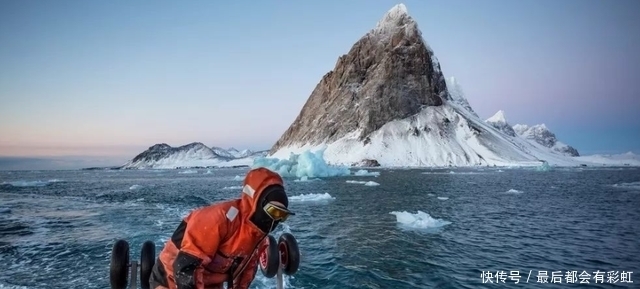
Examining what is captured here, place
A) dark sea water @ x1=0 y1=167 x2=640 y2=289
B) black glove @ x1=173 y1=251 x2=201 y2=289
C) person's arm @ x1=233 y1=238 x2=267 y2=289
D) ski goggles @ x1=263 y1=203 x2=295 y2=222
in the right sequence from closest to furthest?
1. black glove @ x1=173 y1=251 x2=201 y2=289
2. ski goggles @ x1=263 y1=203 x2=295 y2=222
3. person's arm @ x1=233 y1=238 x2=267 y2=289
4. dark sea water @ x1=0 y1=167 x2=640 y2=289

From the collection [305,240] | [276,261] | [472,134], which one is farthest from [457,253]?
[472,134]

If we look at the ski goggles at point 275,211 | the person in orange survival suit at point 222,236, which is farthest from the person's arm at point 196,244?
the ski goggles at point 275,211

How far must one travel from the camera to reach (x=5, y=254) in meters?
16.5

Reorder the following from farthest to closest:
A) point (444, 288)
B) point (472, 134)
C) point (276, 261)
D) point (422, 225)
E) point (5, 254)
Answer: point (472, 134) → point (422, 225) → point (5, 254) → point (444, 288) → point (276, 261)

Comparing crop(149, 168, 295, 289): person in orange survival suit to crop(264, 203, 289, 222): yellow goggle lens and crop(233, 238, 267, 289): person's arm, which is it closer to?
crop(264, 203, 289, 222): yellow goggle lens

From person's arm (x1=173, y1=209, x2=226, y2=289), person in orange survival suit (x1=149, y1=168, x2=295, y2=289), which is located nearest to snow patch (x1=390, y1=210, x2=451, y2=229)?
person in orange survival suit (x1=149, y1=168, x2=295, y2=289)

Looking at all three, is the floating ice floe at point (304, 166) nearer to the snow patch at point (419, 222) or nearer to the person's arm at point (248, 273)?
the snow patch at point (419, 222)

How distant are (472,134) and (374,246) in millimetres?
180107

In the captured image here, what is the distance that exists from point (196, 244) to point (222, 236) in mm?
293

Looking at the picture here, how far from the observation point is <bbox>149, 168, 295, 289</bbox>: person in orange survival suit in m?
4.13

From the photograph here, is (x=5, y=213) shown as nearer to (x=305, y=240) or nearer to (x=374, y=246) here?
(x=305, y=240)

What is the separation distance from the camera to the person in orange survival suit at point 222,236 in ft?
13.6

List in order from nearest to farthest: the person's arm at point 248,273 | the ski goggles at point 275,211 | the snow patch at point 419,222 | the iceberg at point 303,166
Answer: the ski goggles at point 275,211
the person's arm at point 248,273
the snow patch at point 419,222
the iceberg at point 303,166

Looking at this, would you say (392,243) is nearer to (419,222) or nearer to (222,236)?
(419,222)
